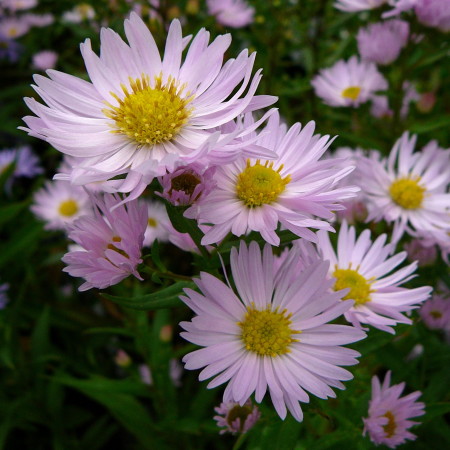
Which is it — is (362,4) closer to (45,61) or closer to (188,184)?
(188,184)

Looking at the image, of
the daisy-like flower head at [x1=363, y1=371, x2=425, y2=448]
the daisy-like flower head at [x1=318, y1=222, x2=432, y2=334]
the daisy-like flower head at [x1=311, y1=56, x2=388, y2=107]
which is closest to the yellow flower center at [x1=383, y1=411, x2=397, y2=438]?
the daisy-like flower head at [x1=363, y1=371, x2=425, y2=448]

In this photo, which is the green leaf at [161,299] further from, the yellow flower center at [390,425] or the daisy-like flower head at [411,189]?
the daisy-like flower head at [411,189]

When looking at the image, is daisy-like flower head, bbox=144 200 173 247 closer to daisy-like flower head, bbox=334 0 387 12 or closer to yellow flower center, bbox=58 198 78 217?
yellow flower center, bbox=58 198 78 217

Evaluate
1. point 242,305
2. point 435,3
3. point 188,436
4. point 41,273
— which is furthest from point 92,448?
point 435,3

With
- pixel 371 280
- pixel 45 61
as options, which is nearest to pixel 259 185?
pixel 371 280

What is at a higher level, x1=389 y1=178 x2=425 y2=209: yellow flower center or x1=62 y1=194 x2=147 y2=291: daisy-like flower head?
x1=389 y1=178 x2=425 y2=209: yellow flower center

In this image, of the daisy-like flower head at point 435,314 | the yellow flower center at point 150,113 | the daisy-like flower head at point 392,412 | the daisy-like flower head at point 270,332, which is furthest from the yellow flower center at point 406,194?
the yellow flower center at point 150,113

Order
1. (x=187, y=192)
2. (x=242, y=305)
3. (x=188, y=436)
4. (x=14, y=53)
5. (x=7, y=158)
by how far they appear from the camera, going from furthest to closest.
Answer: (x=14, y=53)
(x=7, y=158)
(x=188, y=436)
(x=242, y=305)
(x=187, y=192)

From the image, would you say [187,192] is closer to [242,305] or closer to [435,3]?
[242,305]
